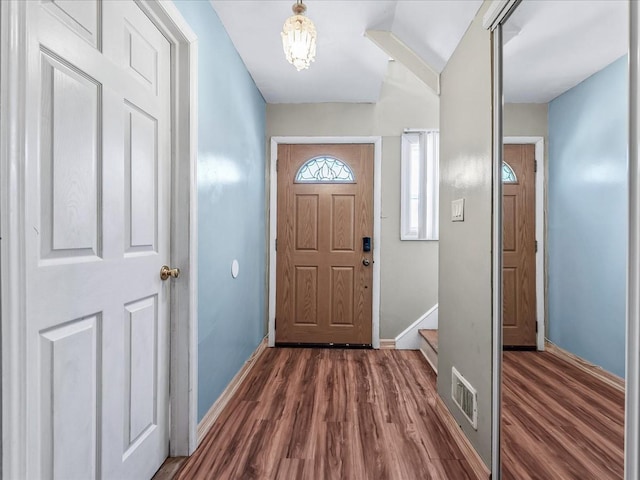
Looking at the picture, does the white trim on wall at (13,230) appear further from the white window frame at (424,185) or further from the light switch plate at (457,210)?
the white window frame at (424,185)

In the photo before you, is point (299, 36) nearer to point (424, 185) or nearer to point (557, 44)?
point (557, 44)

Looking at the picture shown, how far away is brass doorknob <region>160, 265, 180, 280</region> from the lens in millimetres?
1441

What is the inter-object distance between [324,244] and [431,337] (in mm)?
1260

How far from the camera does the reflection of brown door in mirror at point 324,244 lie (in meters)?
3.23

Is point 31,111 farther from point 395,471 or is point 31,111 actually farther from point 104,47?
point 395,471

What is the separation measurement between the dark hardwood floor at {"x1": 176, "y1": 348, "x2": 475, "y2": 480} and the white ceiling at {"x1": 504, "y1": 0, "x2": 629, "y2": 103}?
1.57 meters

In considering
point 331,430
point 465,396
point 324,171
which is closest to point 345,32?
point 324,171

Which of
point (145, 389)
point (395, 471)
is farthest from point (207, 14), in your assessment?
point (395, 471)

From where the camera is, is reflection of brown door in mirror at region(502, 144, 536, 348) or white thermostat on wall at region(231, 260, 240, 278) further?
white thermostat on wall at region(231, 260, 240, 278)

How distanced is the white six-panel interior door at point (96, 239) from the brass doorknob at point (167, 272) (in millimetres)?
23

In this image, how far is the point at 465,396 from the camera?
1639 millimetres

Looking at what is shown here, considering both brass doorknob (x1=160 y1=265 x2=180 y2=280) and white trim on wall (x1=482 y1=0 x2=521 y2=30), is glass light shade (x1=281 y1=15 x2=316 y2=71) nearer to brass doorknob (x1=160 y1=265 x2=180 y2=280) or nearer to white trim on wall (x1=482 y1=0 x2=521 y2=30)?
white trim on wall (x1=482 y1=0 x2=521 y2=30)

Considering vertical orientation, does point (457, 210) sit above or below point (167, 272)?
above

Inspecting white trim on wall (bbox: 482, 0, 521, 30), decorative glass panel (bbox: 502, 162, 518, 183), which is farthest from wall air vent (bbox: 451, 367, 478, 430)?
white trim on wall (bbox: 482, 0, 521, 30)
